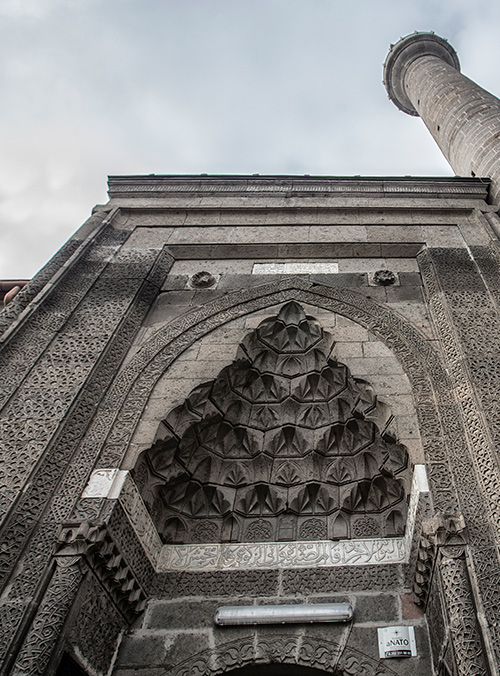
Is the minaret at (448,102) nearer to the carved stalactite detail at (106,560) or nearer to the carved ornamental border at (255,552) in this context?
the carved ornamental border at (255,552)

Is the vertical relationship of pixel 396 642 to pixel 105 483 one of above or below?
below

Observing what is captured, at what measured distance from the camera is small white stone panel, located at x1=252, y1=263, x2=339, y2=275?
557cm

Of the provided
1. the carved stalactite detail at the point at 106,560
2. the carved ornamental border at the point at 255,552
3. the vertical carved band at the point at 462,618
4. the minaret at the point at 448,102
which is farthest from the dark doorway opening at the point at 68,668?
the minaret at the point at 448,102

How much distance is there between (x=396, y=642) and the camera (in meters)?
3.31

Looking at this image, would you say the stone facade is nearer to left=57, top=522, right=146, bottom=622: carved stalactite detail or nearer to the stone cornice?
left=57, top=522, right=146, bottom=622: carved stalactite detail

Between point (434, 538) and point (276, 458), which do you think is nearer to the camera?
point (434, 538)

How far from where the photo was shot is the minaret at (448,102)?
730 centimetres

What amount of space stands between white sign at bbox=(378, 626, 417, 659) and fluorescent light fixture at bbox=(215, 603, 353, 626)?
22cm

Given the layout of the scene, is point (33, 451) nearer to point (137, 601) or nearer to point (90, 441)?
point (90, 441)

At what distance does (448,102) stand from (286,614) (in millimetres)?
7991

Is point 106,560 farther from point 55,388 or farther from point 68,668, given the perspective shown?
point 55,388

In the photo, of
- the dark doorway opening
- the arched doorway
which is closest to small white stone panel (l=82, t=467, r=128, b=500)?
the dark doorway opening

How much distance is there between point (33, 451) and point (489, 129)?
6.82 meters

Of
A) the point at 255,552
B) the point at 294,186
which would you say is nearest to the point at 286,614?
the point at 255,552
